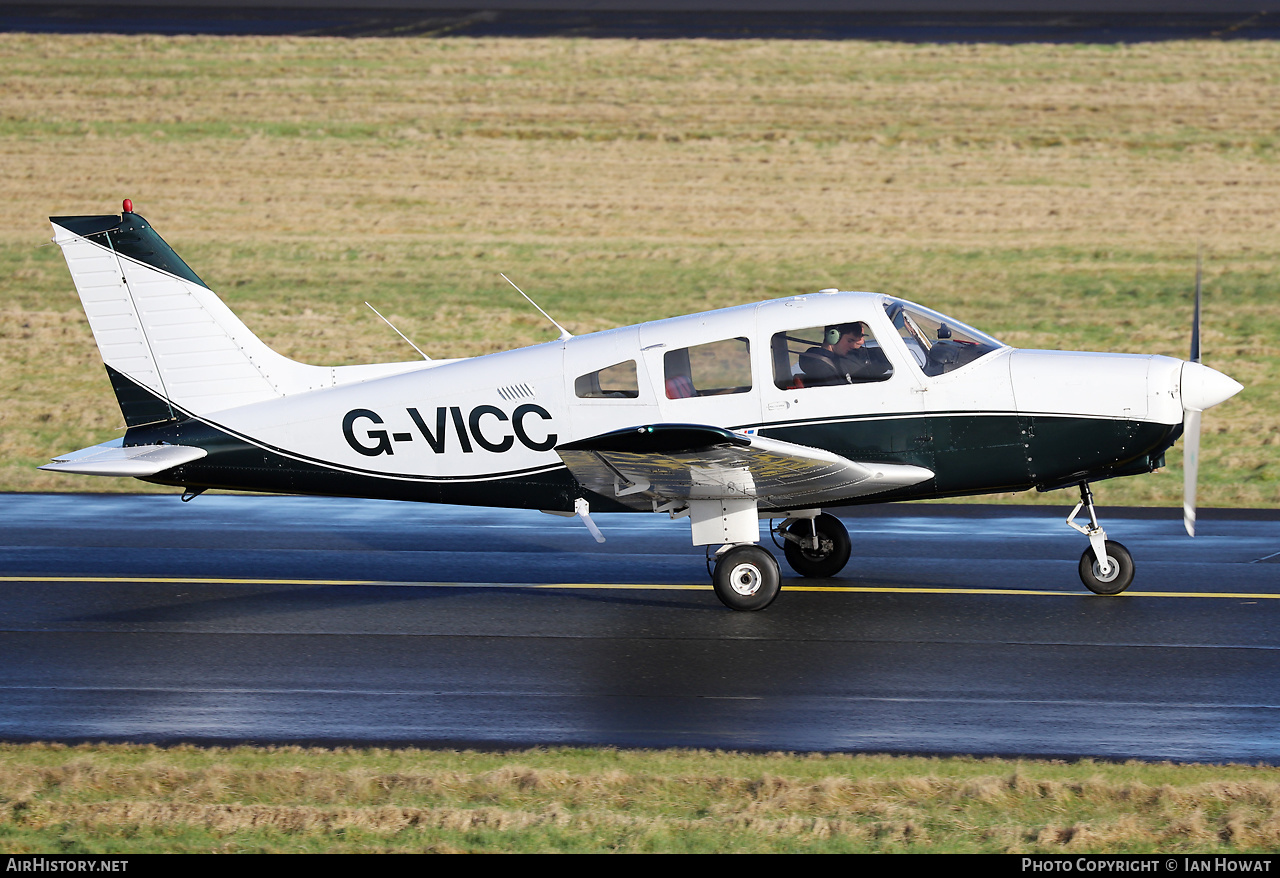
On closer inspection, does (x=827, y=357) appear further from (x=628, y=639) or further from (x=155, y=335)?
(x=155, y=335)

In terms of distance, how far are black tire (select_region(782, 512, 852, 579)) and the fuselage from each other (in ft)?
3.35

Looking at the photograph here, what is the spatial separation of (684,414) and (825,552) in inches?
78.9

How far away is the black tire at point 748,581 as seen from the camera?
10977 mm

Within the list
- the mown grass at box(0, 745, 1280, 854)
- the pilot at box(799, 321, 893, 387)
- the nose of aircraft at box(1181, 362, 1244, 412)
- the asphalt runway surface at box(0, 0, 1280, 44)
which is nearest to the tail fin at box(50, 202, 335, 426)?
the pilot at box(799, 321, 893, 387)

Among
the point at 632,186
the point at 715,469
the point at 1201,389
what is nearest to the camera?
the point at 715,469

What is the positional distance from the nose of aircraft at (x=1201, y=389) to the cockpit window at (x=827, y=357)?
2.16 meters

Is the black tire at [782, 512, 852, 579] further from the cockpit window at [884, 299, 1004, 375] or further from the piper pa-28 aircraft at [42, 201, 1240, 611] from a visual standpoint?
the cockpit window at [884, 299, 1004, 375]

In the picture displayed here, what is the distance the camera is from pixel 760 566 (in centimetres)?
1100

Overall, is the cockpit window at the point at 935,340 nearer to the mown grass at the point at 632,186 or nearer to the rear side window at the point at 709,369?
the rear side window at the point at 709,369

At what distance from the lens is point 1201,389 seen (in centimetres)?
1068

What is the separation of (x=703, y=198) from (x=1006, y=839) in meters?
27.3

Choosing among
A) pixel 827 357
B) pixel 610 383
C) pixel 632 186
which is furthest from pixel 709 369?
pixel 632 186

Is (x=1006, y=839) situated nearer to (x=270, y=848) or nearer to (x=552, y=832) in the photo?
(x=552, y=832)
